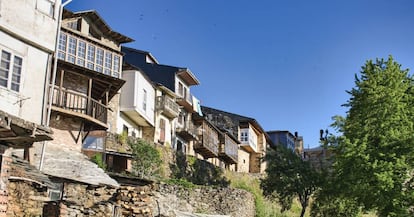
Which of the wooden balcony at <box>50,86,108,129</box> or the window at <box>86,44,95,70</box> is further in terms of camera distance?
the window at <box>86,44,95,70</box>

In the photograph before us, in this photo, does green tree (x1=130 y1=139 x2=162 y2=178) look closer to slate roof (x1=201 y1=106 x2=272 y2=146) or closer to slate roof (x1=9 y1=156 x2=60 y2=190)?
slate roof (x1=9 y1=156 x2=60 y2=190)

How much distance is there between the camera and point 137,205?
17.2 m

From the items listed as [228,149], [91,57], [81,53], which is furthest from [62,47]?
[228,149]

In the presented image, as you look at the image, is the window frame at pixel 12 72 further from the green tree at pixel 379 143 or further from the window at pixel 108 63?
the green tree at pixel 379 143

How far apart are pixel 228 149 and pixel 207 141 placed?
531 cm

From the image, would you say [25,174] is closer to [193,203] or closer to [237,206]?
[193,203]

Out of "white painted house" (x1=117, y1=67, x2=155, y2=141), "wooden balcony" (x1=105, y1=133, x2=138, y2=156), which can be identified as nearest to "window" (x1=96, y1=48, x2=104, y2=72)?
"wooden balcony" (x1=105, y1=133, x2=138, y2=156)

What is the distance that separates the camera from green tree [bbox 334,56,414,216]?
2783cm

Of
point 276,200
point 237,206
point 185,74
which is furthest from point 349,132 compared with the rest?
point 185,74

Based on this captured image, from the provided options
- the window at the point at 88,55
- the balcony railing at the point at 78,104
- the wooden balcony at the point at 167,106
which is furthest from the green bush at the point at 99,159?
the wooden balcony at the point at 167,106

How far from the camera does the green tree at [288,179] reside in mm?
35219

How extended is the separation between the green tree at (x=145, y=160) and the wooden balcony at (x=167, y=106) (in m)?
7.07

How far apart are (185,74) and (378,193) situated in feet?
77.3

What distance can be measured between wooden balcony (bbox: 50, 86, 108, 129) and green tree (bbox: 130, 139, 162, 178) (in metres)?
3.24
